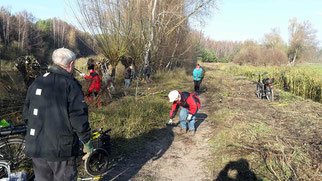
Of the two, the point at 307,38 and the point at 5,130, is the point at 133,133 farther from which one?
the point at 307,38

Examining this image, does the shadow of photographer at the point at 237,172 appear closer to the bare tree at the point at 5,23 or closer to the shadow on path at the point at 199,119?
the shadow on path at the point at 199,119

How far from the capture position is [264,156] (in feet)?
13.5

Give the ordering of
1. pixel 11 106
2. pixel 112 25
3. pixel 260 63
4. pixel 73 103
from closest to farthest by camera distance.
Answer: pixel 73 103, pixel 11 106, pixel 112 25, pixel 260 63

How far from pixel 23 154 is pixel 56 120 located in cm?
201

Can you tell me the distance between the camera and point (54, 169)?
217cm

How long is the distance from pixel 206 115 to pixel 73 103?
634 cm

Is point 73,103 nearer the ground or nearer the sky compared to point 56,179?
nearer the sky

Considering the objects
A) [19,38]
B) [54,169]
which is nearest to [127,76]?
[54,169]

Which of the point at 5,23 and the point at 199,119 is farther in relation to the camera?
the point at 5,23

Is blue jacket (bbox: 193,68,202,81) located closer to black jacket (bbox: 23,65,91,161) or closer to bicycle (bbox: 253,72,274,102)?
bicycle (bbox: 253,72,274,102)

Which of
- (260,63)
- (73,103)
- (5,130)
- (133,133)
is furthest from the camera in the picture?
(260,63)

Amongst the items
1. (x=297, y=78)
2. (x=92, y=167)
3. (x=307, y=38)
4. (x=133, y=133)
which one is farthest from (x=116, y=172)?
(x=307, y=38)

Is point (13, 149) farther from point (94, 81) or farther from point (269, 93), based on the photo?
point (269, 93)

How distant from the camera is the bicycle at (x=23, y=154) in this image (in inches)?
124
